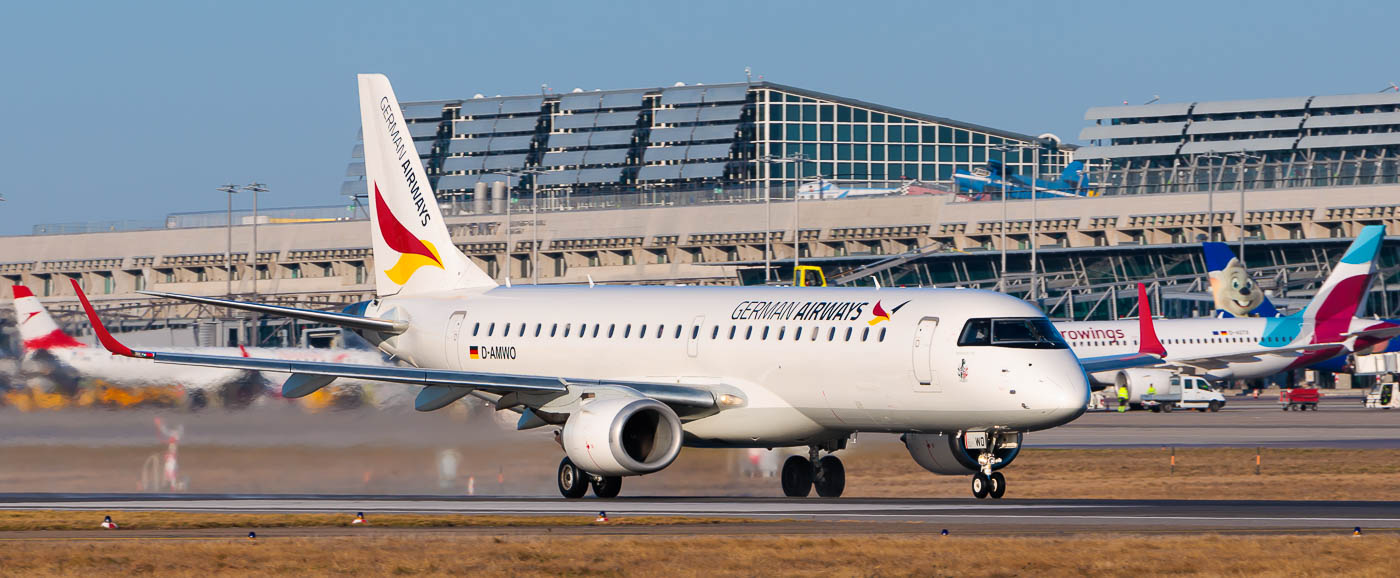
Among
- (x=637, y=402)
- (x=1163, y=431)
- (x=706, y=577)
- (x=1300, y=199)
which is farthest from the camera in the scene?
(x=1300, y=199)

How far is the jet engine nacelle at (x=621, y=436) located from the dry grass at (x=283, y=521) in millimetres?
3876

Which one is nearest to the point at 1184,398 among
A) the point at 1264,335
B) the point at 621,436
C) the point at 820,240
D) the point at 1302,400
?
the point at 1302,400

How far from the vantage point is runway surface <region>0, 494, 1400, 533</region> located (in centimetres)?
2452

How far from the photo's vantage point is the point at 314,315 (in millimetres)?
36438

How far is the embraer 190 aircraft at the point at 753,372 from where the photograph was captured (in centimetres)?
3047

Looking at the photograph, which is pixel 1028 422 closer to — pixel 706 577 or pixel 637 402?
pixel 637 402

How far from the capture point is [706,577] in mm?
19703

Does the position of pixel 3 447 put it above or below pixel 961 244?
below

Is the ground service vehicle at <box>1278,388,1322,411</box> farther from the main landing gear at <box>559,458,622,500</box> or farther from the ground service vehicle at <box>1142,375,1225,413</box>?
the main landing gear at <box>559,458,622,500</box>

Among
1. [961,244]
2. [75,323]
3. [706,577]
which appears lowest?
[706,577]

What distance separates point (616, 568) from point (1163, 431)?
44886 millimetres

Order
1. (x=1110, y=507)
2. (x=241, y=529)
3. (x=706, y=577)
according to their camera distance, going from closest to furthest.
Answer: (x=706, y=577) < (x=241, y=529) < (x=1110, y=507)

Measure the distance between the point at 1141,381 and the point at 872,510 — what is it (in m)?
57.8

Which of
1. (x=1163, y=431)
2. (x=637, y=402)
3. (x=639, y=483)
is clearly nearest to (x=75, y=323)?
(x=639, y=483)
